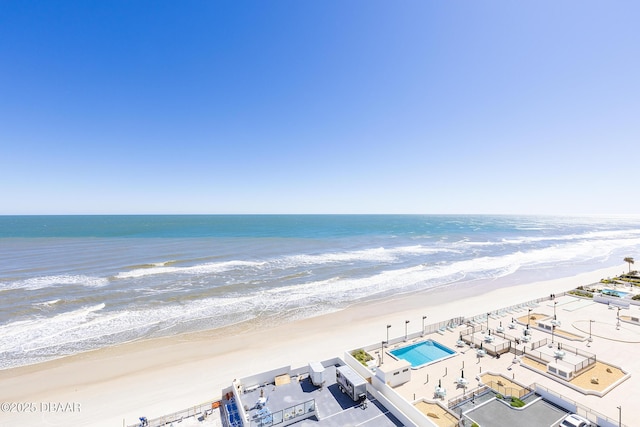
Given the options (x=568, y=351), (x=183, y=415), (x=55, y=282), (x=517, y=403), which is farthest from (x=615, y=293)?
(x=55, y=282)

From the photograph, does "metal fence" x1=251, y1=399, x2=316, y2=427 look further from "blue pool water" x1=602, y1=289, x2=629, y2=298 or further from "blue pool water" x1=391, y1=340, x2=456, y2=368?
"blue pool water" x1=602, y1=289, x2=629, y2=298

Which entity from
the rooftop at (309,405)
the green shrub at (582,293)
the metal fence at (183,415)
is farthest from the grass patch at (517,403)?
the green shrub at (582,293)

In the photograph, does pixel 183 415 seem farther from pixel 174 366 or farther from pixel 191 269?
pixel 191 269

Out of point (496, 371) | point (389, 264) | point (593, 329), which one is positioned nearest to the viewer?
point (496, 371)

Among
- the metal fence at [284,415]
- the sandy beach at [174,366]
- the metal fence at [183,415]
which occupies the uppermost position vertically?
the metal fence at [284,415]

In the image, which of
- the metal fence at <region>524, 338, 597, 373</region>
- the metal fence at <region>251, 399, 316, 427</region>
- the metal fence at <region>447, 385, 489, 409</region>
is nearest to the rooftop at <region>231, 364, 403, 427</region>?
the metal fence at <region>251, 399, 316, 427</region>

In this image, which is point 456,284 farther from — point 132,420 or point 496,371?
point 132,420

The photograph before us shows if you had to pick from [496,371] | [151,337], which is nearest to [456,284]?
[496,371]

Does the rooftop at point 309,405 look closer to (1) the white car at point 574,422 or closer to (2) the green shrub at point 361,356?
(2) the green shrub at point 361,356
